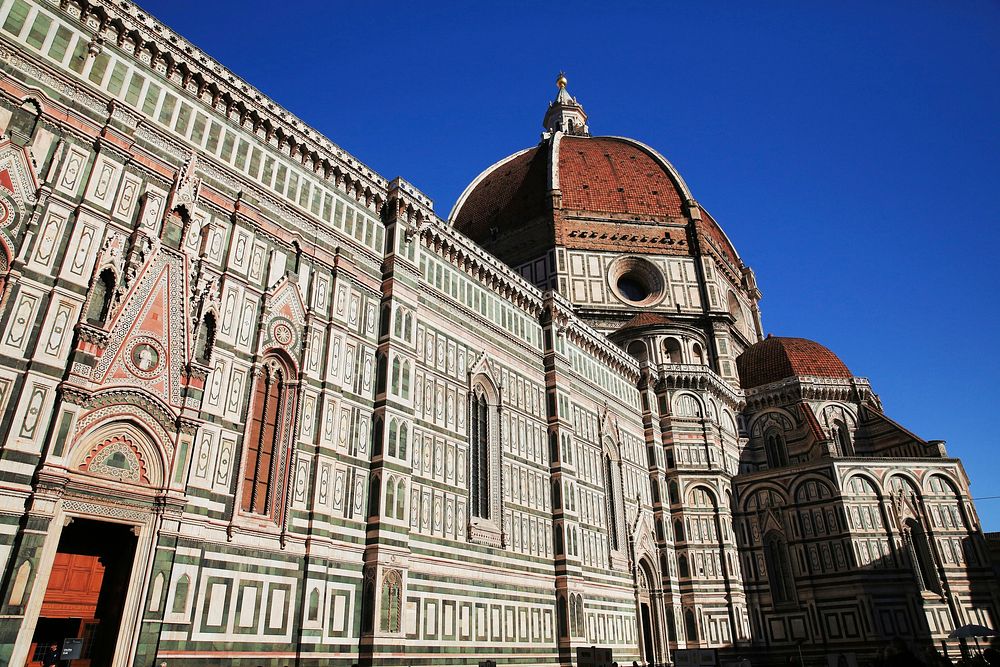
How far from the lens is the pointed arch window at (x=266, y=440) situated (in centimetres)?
1504

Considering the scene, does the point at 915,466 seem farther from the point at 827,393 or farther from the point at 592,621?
the point at 592,621

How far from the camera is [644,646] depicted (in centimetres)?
2758

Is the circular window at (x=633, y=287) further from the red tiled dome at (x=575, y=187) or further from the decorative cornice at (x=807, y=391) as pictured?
the decorative cornice at (x=807, y=391)

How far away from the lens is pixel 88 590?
41.3 feet

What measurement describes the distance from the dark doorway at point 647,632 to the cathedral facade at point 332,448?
0.14 metres

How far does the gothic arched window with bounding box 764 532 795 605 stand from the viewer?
3052 cm

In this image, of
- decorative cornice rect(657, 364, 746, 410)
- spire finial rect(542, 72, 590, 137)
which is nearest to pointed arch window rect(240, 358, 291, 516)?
decorative cornice rect(657, 364, 746, 410)

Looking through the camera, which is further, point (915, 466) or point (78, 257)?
point (915, 466)

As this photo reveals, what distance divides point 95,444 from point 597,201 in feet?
117

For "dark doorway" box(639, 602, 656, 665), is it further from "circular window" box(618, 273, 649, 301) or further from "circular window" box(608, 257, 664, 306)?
"circular window" box(618, 273, 649, 301)

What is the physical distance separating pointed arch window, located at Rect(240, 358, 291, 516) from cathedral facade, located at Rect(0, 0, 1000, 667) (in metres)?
0.09

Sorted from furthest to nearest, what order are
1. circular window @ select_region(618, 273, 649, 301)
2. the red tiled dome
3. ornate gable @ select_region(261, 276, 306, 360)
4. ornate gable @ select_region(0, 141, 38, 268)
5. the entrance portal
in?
the red tiled dome
circular window @ select_region(618, 273, 649, 301)
ornate gable @ select_region(261, 276, 306, 360)
ornate gable @ select_region(0, 141, 38, 268)
the entrance portal

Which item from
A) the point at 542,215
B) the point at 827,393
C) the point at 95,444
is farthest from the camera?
the point at 542,215

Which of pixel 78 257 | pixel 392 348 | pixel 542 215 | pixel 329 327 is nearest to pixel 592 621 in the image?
pixel 392 348
